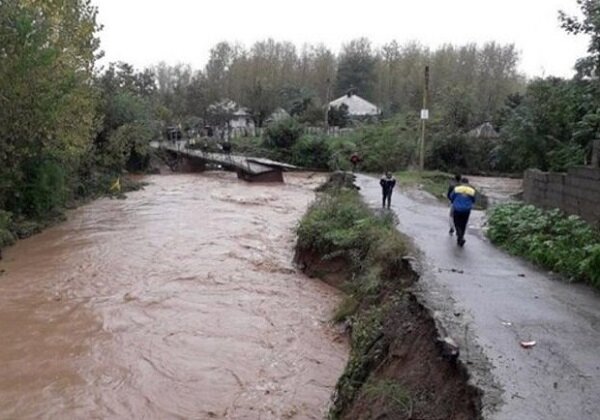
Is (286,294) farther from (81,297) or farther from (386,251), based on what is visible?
(81,297)

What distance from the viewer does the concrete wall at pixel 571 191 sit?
10.9m

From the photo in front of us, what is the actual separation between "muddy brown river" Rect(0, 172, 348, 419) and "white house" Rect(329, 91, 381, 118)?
43.8m

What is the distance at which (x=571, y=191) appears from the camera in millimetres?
12070

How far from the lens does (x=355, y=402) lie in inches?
246

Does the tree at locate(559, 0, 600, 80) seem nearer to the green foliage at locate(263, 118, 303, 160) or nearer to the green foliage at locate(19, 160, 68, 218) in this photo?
the green foliage at locate(19, 160, 68, 218)

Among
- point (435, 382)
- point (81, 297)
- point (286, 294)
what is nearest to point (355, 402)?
point (435, 382)

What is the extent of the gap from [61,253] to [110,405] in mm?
10395

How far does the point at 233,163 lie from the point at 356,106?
26532 mm

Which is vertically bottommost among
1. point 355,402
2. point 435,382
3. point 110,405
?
point 110,405

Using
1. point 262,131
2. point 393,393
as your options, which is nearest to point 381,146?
point 262,131

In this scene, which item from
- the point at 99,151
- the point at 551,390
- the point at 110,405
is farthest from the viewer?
the point at 99,151

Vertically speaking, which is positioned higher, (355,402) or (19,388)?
(355,402)

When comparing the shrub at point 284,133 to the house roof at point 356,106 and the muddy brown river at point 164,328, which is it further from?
A: the muddy brown river at point 164,328

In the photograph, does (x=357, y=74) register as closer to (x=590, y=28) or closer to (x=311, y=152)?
(x=311, y=152)
